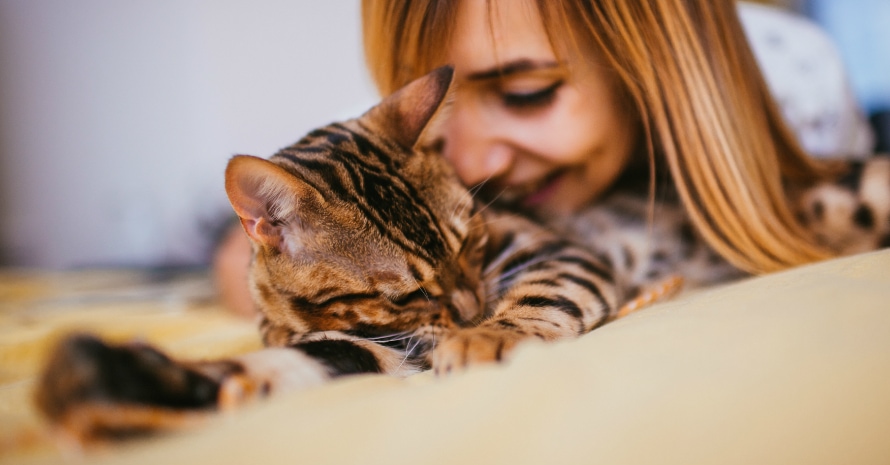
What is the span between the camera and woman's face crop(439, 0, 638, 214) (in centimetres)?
91

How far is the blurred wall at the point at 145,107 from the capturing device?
2.37 meters

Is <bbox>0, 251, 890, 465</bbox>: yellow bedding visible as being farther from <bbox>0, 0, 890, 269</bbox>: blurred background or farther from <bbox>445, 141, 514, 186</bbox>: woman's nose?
<bbox>0, 0, 890, 269</bbox>: blurred background

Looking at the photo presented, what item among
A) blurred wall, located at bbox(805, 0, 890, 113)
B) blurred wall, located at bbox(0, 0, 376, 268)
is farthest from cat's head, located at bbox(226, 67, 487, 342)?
blurred wall, located at bbox(805, 0, 890, 113)

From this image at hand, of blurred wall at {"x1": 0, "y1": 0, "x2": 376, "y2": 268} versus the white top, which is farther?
blurred wall at {"x1": 0, "y1": 0, "x2": 376, "y2": 268}

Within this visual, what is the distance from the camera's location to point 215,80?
247 cm

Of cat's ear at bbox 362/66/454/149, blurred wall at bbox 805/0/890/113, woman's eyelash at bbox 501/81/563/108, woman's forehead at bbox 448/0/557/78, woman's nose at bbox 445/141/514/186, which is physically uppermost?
woman's forehead at bbox 448/0/557/78

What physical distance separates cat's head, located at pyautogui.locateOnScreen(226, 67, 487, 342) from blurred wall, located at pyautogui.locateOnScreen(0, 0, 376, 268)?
155cm

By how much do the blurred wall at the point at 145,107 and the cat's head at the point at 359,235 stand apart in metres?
1.55

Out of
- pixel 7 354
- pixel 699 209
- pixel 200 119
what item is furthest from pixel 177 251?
pixel 699 209

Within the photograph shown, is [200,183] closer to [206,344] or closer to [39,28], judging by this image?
[39,28]

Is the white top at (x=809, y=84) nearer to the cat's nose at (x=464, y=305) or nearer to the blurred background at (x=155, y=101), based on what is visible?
the blurred background at (x=155, y=101)

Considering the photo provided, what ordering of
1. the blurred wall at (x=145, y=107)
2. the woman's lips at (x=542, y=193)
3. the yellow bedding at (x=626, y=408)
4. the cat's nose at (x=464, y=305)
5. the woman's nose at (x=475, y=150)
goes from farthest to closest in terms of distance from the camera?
the blurred wall at (x=145, y=107) → the woman's lips at (x=542, y=193) → the woman's nose at (x=475, y=150) → the cat's nose at (x=464, y=305) → the yellow bedding at (x=626, y=408)

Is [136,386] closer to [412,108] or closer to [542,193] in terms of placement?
[412,108]

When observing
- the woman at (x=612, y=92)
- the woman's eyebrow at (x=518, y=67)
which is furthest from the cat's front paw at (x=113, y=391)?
the woman's eyebrow at (x=518, y=67)
